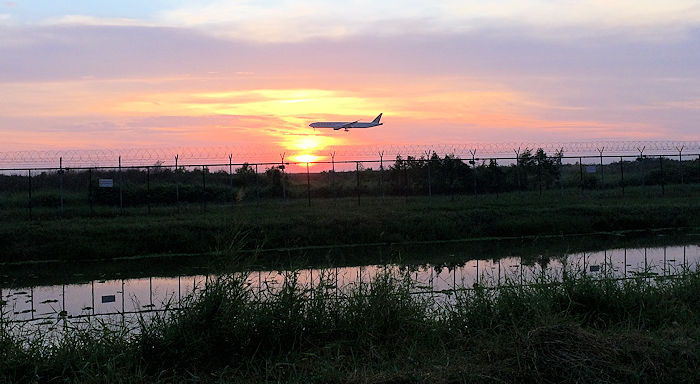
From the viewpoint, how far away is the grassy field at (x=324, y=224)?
20583 mm

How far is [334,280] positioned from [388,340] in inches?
64.6

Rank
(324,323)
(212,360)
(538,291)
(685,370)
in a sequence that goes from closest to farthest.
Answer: (685,370) → (212,360) → (324,323) → (538,291)

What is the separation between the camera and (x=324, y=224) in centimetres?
2288

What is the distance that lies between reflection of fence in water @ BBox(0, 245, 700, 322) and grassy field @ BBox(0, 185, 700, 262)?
3.69 m

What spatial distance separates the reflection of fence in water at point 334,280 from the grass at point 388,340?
520 millimetres

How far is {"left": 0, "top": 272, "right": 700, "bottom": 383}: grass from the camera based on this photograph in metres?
6.36

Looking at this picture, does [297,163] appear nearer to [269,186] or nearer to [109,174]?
[269,186]

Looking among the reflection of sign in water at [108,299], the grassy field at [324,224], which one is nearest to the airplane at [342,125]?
the grassy field at [324,224]

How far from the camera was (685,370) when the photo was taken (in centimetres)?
648

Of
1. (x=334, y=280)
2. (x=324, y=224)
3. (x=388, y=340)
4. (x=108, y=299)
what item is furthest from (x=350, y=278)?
(x=324, y=224)

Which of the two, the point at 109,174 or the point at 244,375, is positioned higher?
the point at 109,174

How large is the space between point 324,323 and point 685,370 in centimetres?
387

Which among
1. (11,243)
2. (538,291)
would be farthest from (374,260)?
(11,243)

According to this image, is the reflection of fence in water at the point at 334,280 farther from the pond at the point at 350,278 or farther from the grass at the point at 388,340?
the grass at the point at 388,340
